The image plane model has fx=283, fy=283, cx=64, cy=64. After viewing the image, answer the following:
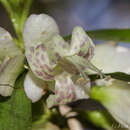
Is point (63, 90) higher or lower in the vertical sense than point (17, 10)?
lower

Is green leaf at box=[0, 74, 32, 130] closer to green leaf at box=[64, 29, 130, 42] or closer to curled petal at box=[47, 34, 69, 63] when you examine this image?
curled petal at box=[47, 34, 69, 63]

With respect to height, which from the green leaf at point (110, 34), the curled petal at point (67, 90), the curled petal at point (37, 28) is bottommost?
the curled petal at point (67, 90)

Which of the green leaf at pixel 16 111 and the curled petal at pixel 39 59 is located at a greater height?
the curled petal at pixel 39 59

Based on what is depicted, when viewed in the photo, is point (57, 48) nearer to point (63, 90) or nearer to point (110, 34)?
point (63, 90)

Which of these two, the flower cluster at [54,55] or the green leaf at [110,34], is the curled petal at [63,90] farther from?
the green leaf at [110,34]

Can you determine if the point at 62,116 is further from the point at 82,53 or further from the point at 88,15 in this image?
the point at 88,15

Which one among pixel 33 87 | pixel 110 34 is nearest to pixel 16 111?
pixel 33 87

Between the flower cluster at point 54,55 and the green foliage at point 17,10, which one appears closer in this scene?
the flower cluster at point 54,55

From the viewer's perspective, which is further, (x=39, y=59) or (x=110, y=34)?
(x=110, y=34)

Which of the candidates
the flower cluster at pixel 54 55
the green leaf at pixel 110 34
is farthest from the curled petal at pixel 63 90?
the green leaf at pixel 110 34
